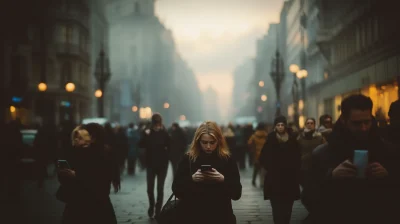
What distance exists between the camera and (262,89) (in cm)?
10875

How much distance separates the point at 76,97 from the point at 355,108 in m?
55.6

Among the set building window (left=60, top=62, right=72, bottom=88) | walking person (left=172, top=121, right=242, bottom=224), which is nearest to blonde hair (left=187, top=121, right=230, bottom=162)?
walking person (left=172, top=121, right=242, bottom=224)

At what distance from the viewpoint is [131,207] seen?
1170cm

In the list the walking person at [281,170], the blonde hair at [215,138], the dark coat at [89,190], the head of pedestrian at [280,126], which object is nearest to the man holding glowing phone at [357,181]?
the blonde hair at [215,138]

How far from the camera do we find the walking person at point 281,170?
764 centimetres

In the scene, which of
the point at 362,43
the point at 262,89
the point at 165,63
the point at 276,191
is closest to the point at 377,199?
the point at 276,191

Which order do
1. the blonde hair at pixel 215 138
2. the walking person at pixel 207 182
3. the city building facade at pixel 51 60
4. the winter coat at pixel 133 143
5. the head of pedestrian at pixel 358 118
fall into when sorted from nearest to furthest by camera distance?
1. the head of pedestrian at pixel 358 118
2. the walking person at pixel 207 182
3. the blonde hair at pixel 215 138
4. the winter coat at pixel 133 143
5. the city building facade at pixel 51 60

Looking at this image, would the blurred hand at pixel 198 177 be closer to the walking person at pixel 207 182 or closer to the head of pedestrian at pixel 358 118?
the walking person at pixel 207 182

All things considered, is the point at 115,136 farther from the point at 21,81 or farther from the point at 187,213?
the point at 21,81

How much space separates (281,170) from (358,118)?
14.0 ft

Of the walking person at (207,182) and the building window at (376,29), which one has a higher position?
the building window at (376,29)

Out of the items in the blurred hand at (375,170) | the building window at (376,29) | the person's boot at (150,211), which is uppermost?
the building window at (376,29)

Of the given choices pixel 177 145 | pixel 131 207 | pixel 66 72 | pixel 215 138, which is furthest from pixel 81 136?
pixel 66 72

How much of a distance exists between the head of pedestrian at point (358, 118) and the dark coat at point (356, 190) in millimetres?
39
